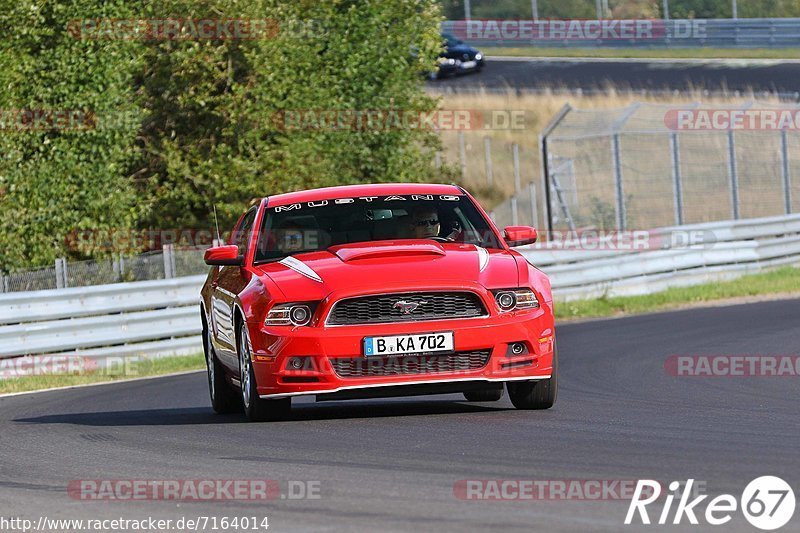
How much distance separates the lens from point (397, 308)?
937 cm

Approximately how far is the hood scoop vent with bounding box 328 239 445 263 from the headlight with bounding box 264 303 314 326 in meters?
0.48

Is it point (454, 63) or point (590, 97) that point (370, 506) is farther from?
point (454, 63)

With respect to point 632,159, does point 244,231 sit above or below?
above

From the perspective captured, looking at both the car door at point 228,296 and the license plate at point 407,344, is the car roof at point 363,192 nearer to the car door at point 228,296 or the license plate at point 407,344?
the car door at point 228,296

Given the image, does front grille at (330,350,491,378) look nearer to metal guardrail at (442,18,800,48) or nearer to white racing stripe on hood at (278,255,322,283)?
white racing stripe on hood at (278,255,322,283)

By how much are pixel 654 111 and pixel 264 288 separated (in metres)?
30.9

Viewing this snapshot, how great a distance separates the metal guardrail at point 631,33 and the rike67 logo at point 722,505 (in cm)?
4444

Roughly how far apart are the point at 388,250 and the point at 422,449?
6.57ft

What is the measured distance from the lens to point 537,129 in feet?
152

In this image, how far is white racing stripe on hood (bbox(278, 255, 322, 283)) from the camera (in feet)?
31.5

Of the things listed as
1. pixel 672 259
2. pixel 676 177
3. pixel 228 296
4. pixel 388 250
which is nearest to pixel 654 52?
pixel 676 177

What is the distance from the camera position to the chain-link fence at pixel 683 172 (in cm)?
2650

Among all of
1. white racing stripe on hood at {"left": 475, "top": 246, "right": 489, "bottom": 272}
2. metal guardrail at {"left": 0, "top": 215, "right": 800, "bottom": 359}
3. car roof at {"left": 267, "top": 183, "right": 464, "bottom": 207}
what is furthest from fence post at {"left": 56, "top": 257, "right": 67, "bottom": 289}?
white racing stripe on hood at {"left": 475, "top": 246, "right": 489, "bottom": 272}

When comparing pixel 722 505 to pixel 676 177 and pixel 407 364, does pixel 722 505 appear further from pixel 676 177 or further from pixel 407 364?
pixel 676 177
